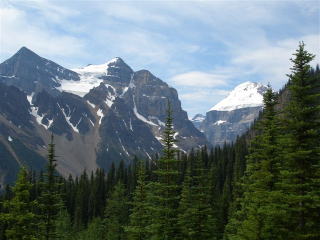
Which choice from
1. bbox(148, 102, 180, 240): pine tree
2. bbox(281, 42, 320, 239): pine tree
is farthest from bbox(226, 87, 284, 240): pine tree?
bbox(148, 102, 180, 240): pine tree

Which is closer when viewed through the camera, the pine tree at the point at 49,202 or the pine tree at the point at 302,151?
the pine tree at the point at 302,151

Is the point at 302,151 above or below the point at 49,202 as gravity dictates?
above

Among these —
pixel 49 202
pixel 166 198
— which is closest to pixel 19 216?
pixel 49 202

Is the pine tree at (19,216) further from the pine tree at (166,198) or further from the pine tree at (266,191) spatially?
the pine tree at (266,191)

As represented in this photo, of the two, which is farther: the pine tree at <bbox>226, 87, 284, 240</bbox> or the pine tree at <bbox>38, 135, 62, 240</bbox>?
the pine tree at <bbox>38, 135, 62, 240</bbox>

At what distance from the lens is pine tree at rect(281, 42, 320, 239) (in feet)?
79.2

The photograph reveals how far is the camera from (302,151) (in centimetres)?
2386

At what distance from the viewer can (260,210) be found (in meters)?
25.0

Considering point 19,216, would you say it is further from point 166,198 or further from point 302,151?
point 302,151

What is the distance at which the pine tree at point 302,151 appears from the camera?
24125 millimetres

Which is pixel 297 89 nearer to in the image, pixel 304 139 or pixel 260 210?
pixel 304 139

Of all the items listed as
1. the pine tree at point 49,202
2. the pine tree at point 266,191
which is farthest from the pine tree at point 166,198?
the pine tree at point 49,202

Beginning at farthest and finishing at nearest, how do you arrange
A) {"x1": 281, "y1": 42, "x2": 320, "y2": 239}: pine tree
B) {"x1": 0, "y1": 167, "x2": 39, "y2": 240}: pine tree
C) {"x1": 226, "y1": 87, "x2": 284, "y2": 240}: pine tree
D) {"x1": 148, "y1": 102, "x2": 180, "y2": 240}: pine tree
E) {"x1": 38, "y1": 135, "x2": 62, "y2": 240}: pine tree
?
{"x1": 38, "y1": 135, "x2": 62, "y2": 240}: pine tree < {"x1": 148, "y1": 102, "x2": 180, "y2": 240}: pine tree < {"x1": 0, "y1": 167, "x2": 39, "y2": 240}: pine tree < {"x1": 226, "y1": 87, "x2": 284, "y2": 240}: pine tree < {"x1": 281, "y1": 42, "x2": 320, "y2": 239}: pine tree

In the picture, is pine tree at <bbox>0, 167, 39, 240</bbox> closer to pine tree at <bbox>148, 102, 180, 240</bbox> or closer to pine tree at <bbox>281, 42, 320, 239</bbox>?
pine tree at <bbox>148, 102, 180, 240</bbox>
